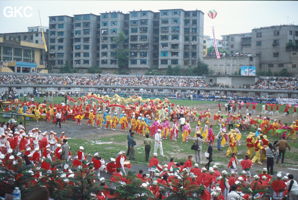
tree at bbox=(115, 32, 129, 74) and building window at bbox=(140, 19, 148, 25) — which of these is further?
building window at bbox=(140, 19, 148, 25)

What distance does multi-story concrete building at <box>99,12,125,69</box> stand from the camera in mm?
77000

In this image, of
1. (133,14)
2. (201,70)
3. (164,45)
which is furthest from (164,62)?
(133,14)

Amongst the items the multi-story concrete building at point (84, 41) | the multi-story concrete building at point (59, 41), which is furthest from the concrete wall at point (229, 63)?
the multi-story concrete building at point (59, 41)

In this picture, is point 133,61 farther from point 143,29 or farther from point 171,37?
point 171,37

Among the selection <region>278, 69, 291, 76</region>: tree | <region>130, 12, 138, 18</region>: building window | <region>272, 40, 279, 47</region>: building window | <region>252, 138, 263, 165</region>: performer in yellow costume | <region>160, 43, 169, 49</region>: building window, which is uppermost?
<region>130, 12, 138, 18</region>: building window

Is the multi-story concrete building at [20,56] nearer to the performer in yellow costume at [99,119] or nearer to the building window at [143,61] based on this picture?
the building window at [143,61]

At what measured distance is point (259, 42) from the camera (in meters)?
66.9

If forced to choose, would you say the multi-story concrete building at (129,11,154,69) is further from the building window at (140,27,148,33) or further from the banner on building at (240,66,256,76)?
the banner on building at (240,66,256,76)

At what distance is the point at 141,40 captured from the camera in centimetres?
7550

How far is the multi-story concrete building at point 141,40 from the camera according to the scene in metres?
74.6

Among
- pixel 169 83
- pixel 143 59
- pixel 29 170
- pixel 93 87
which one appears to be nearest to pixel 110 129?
pixel 29 170

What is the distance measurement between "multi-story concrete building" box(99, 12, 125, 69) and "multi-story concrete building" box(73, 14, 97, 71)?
285 centimetres

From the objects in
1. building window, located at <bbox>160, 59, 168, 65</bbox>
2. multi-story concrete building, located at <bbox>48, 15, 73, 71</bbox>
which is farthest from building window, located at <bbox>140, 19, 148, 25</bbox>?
multi-story concrete building, located at <bbox>48, 15, 73, 71</bbox>

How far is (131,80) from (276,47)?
3173 centimetres
